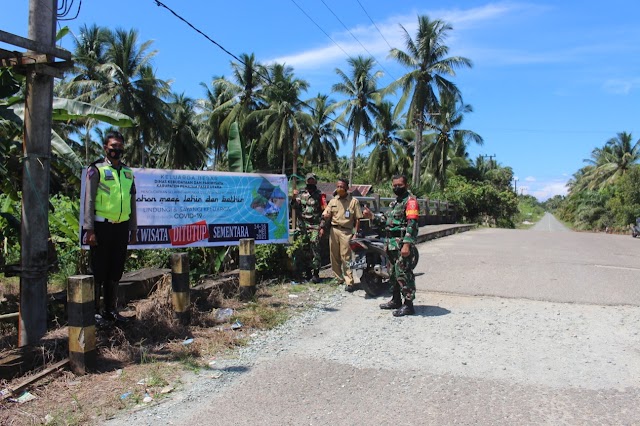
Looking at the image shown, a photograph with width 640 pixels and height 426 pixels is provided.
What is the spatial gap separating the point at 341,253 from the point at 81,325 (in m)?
4.38

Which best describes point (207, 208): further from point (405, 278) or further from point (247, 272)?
point (405, 278)

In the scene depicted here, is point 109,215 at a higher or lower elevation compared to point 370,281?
higher

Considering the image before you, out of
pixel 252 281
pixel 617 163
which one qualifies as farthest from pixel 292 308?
pixel 617 163

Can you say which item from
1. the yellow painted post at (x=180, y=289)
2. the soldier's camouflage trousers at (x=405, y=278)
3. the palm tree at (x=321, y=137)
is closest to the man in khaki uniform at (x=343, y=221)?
the soldier's camouflage trousers at (x=405, y=278)

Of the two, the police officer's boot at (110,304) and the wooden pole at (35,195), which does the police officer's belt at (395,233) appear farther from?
the wooden pole at (35,195)

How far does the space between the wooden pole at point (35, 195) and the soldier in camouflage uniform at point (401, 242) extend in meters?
3.89

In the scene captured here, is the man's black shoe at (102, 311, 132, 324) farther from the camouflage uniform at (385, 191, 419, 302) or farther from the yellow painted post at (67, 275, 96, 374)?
the camouflage uniform at (385, 191, 419, 302)

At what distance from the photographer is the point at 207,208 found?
7059 millimetres

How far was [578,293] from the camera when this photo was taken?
292 inches

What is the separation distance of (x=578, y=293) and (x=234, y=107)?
41513 mm

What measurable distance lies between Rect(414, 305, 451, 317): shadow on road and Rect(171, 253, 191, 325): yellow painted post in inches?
114

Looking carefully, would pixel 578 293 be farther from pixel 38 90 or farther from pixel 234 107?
pixel 234 107

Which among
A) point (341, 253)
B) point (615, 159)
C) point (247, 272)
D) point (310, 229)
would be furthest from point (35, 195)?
point (615, 159)

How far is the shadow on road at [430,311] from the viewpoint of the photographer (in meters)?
6.27
